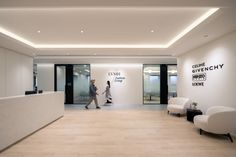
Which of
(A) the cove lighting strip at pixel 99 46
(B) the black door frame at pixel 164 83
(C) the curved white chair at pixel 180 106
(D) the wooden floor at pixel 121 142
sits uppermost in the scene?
(A) the cove lighting strip at pixel 99 46

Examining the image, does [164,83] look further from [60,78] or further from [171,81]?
[60,78]

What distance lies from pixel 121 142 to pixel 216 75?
4.15m

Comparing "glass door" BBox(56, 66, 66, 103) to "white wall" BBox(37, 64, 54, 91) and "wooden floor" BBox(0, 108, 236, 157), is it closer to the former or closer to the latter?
"white wall" BBox(37, 64, 54, 91)

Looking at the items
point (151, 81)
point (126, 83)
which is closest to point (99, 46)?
point (126, 83)

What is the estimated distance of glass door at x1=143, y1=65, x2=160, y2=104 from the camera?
551 inches

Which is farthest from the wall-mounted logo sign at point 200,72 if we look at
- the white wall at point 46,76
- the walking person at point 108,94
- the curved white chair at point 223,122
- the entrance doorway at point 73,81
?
the white wall at point 46,76

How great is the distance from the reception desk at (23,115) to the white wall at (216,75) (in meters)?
6.10

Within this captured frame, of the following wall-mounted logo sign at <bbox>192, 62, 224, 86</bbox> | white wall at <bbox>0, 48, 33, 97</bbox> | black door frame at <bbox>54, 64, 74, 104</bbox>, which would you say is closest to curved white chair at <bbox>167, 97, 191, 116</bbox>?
wall-mounted logo sign at <bbox>192, 62, 224, 86</bbox>

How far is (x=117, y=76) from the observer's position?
1378cm

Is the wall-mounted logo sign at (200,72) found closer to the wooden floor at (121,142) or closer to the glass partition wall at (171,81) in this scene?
the wooden floor at (121,142)

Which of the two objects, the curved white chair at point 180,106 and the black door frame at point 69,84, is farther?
the black door frame at point 69,84

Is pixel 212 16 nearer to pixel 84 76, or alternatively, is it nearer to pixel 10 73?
pixel 10 73

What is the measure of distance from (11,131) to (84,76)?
9.65m

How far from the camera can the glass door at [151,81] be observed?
45.9ft
